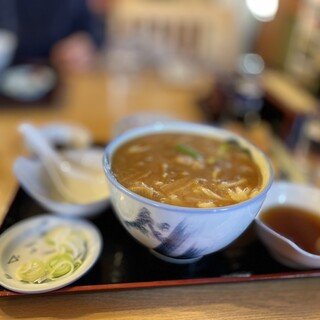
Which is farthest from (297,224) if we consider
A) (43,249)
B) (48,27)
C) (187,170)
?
(48,27)

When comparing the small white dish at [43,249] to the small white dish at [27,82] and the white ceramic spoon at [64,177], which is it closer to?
the white ceramic spoon at [64,177]

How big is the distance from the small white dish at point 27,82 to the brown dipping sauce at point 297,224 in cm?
104

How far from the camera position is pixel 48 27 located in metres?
2.35

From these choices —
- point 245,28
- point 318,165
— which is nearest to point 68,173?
point 318,165

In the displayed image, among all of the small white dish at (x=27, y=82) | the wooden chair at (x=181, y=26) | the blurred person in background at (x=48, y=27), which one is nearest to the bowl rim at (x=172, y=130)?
the small white dish at (x=27, y=82)

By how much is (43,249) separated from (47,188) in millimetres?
210

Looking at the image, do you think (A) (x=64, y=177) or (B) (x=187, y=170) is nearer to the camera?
(B) (x=187, y=170)

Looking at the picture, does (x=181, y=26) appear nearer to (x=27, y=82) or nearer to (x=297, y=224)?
(x=27, y=82)

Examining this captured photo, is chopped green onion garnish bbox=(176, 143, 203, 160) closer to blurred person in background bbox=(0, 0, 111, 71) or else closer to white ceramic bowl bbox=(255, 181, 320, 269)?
white ceramic bowl bbox=(255, 181, 320, 269)

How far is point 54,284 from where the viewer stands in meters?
0.62

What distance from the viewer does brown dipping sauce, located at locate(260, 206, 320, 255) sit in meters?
0.76

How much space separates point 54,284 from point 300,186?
0.61 m

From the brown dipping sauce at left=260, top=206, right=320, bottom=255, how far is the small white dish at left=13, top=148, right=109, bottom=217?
0.38m

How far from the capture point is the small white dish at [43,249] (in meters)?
0.63
